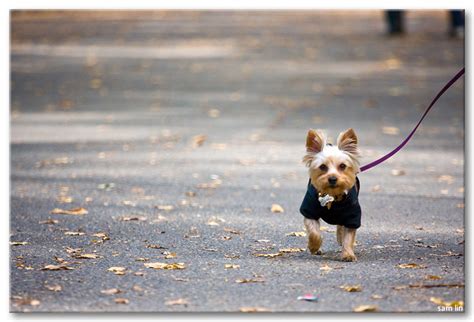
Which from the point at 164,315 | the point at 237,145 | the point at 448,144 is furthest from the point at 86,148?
the point at 164,315

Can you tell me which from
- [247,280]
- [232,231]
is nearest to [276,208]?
[232,231]

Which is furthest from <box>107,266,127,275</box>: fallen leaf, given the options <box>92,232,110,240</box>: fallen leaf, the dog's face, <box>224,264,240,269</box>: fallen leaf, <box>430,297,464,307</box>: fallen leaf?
<box>430,297,464,307</box>: fallen leaf

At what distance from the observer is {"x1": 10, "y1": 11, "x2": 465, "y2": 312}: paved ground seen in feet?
23.2

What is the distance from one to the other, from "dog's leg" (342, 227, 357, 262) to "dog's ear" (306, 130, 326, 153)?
2.14 ft

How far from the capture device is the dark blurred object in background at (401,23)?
30159 mm

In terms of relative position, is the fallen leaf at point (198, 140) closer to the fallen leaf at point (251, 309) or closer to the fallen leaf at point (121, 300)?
the fallen leaf at point (121, 300)

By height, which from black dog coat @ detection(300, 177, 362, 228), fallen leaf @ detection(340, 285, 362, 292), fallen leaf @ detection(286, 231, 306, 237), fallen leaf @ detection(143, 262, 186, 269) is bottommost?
fallen leaf @ detection(286, 231, 306, 237)

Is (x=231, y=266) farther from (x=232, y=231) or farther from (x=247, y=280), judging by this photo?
(x=232, y=231)

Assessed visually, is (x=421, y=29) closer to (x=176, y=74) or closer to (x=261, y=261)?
(x=176, y=74)

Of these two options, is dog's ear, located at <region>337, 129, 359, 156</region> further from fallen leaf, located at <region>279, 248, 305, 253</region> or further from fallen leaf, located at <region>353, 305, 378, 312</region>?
fallen leaf, located at <region>353, 305, 378, 312</region>

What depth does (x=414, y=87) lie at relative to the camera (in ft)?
73.4

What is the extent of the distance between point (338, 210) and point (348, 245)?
0.30 metres

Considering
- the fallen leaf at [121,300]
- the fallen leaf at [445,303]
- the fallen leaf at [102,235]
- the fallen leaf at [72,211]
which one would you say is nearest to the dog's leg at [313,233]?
the fallen leaf at [445,303]

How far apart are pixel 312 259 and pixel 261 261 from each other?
38 centimetres
